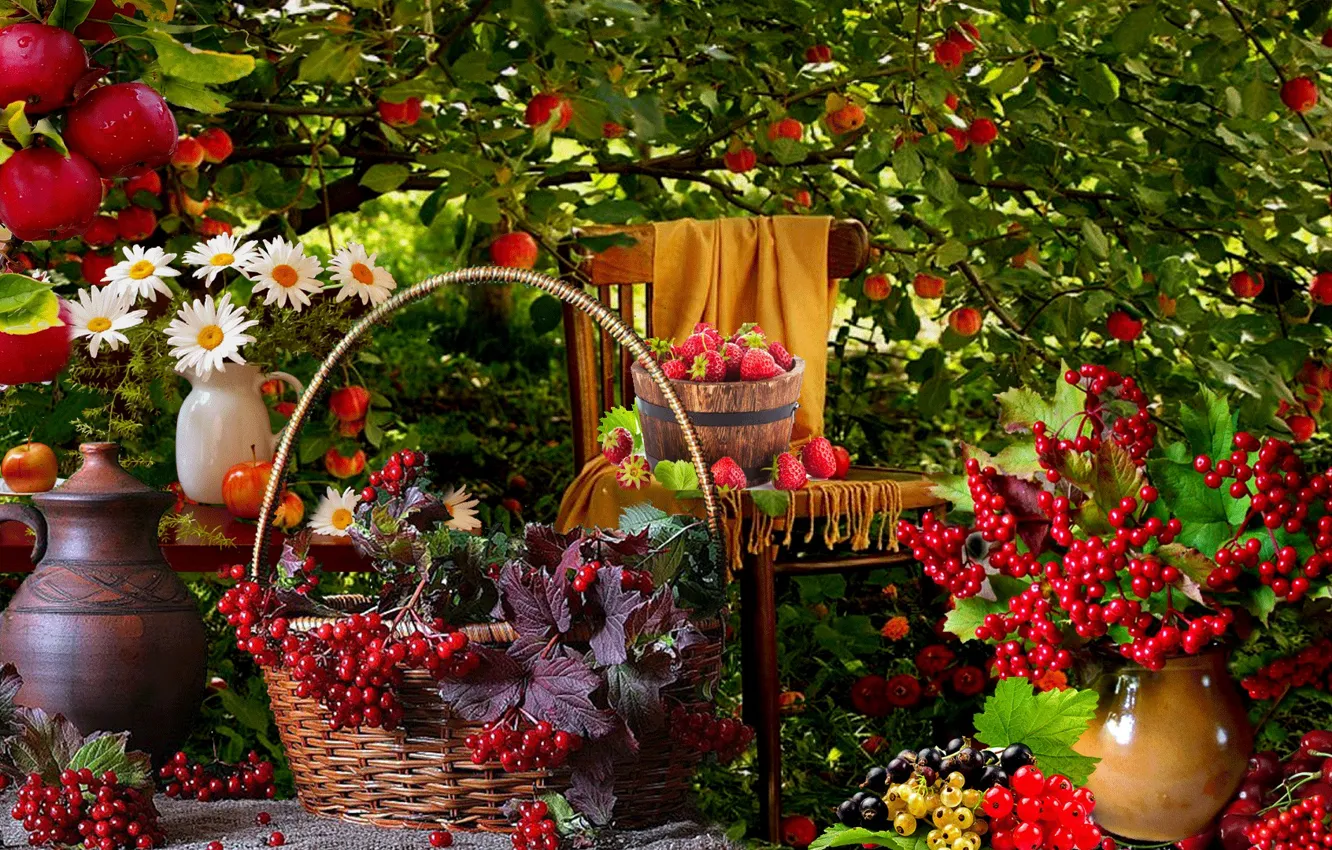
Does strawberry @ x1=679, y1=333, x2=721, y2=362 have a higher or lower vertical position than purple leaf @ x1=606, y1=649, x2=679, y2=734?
higher

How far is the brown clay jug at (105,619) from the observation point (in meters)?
1.16

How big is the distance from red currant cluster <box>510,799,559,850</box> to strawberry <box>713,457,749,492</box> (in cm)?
71

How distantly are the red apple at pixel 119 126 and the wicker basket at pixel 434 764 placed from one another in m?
0.51

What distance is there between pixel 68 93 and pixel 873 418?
255 centimetres

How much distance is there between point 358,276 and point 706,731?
Result: 82cm

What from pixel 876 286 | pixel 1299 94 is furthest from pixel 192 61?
pixel 876 286

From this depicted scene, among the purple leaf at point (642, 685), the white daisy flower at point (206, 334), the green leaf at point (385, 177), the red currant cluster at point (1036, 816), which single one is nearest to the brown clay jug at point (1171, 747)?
the red currant cluster at point (1036, 816)

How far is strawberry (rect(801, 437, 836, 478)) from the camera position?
190 centimetres

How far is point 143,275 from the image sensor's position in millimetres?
1565

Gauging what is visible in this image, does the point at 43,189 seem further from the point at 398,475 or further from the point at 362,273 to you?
the point at 362,273

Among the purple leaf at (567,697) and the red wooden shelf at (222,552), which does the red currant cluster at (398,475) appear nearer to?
the purple leaf at (567,697)

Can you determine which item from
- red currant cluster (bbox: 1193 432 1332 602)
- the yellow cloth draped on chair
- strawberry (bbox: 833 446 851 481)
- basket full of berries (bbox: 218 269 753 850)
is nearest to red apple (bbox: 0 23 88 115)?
basket full of berries (bbox: 218 269 753 850)

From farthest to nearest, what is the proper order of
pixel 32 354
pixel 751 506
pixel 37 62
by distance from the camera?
pixel 751 506, pixel 32 354, pixel 37 62

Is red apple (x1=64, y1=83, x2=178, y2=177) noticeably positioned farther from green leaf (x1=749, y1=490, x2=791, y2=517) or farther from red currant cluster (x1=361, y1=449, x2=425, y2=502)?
green leaf (x1=749, y1=490, x2=791, y2=517)
